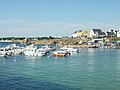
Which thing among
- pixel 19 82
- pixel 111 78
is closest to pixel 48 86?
pixel 19 82

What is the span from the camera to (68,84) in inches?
1357

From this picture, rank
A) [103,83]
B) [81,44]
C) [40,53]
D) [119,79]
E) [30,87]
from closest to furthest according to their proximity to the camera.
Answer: [30,87]
[103,83]
[119,79]
[40,53]
[81,44]

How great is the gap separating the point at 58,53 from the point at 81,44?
248 ft

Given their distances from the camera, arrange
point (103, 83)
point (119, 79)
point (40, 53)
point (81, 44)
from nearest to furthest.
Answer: point (103, 83), point (119, 79), point (40, 53), point (81, 44)

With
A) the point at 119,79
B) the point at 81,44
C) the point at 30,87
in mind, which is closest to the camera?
the point at 30,87

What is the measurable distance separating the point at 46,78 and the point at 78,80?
465 centimetres

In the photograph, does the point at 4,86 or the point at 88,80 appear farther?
the point at 88,80

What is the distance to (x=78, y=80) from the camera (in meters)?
37.2

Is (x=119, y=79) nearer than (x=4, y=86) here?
No

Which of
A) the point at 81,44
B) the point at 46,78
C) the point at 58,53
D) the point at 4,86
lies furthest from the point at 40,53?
the point at 81,44

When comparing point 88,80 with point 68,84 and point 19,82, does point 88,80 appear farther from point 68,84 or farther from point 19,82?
point 19,82

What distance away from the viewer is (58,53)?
8638 centimetres

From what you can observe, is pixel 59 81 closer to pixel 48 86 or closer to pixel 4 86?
pixel 48 86

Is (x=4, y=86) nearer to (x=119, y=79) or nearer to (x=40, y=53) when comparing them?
(x=119, y=79)
